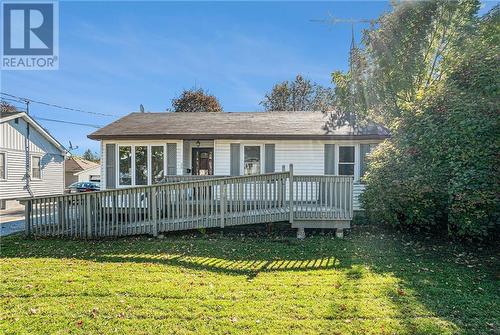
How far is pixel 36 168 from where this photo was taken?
20.5 meters

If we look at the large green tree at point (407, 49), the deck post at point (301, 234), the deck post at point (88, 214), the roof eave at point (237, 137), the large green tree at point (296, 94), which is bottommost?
the deck post at point (301, 234)

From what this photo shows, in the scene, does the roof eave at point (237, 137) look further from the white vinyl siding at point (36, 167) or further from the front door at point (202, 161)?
the white vinyl siding at point (36, 167)

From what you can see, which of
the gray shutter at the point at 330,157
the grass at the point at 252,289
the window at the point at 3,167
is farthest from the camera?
the window at the point at 3,167

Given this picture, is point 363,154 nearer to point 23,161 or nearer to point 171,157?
point 171,157

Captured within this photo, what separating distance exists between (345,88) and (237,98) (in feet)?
54.1

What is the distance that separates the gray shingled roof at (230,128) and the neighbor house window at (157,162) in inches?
25.6

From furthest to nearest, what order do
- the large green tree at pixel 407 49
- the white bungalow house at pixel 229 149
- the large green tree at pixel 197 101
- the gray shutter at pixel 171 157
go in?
the large green tree at pixel 197 101 → the large green tree at pixel 407 49 → the gray shutter at pixel 171 157 → the white bungalow house at pixel 229 149

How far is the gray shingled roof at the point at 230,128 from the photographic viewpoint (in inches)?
420

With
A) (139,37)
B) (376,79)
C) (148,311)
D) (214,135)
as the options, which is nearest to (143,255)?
(148,311)

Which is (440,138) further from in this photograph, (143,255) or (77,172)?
(77,172)

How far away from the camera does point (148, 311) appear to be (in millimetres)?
3707

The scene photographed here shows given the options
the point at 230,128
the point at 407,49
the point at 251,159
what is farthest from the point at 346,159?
the point at 407,49

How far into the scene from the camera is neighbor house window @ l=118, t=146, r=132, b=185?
37.4 feet

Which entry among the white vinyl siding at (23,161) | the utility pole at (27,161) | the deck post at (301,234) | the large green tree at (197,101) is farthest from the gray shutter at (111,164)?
the large green tree at (197,101)
